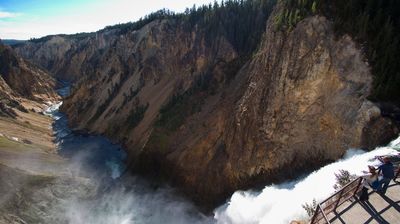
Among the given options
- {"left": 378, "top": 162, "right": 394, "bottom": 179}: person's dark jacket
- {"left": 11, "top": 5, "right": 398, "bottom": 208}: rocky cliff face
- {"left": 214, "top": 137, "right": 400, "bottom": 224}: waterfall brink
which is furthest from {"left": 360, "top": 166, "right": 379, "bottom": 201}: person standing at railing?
{"left": 11, "top": 5, "right": 398, "bottom": 208}: rocky cliff face

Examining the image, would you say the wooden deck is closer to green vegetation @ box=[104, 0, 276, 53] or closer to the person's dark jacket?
the person's dark jacket

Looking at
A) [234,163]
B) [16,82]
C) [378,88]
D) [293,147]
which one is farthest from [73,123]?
[378,88]

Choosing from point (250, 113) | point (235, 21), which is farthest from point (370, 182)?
point (235, 21)

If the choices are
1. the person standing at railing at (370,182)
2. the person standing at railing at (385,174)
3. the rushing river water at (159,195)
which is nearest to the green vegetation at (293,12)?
the rushing river water at (159,195)

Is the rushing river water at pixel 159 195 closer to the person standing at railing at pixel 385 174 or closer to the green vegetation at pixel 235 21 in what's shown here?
the person standing at railing at pixel 385 174

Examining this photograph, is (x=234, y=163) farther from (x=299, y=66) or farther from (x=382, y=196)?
(x=382, y=196)
